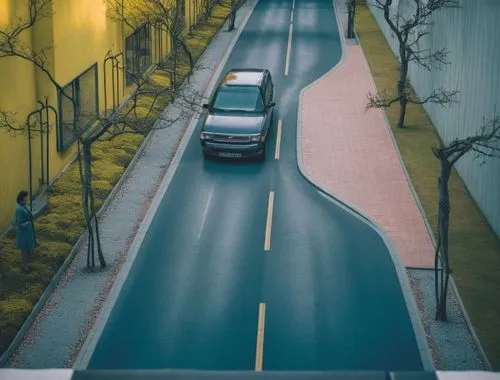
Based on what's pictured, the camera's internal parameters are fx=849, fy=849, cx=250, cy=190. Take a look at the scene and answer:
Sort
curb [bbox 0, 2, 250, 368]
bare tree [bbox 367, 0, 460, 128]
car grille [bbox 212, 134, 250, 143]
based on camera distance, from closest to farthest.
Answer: curb [bbox 0, 2, 250, 368] → car grille [bbox 212, 134, 250, 143] → bare tree [bbox 367, 0, 460, 128]

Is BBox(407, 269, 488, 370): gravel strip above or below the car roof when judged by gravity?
below

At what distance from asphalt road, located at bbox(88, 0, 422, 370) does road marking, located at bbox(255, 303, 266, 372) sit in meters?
0.02

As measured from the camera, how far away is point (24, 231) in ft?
57.5

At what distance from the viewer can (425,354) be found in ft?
50.5

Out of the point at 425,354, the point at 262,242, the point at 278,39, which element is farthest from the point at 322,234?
the point at 278,39

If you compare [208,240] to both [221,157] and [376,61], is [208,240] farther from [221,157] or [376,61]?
[376,61]

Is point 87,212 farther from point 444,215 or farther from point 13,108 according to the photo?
point 444,215

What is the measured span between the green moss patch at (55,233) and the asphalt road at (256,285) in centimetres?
164

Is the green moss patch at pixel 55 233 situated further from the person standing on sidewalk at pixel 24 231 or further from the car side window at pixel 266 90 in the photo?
the car side window at pixel 266 90

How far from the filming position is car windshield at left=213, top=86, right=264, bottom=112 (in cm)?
2733

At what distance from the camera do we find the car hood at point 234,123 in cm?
2602

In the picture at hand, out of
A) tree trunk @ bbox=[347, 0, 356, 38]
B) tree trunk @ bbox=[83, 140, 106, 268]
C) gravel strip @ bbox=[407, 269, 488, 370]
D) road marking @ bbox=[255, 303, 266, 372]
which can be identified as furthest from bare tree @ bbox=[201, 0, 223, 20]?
road marking @ bbox=[255, 303, 266, 372]

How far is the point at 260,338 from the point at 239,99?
13.1 m

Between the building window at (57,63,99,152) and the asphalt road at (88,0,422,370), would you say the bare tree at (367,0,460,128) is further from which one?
the building window at (57,63,99,152)
